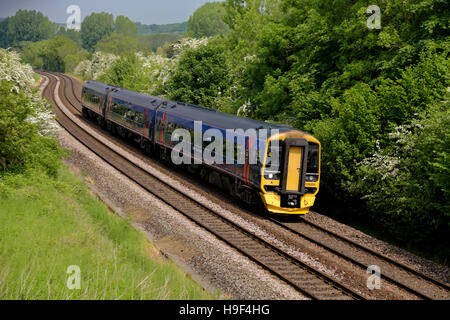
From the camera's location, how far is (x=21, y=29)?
170 meters

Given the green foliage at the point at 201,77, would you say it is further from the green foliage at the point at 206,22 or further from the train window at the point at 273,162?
the green foliage at the point at 206,22

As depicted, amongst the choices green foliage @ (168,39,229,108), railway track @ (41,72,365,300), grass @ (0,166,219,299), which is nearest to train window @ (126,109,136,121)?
railway track @ (41,72,365,300)

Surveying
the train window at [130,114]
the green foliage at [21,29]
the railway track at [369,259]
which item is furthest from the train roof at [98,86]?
the green foliage at [21,29]

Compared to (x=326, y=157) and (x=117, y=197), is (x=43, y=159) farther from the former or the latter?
(x=326, y=157)

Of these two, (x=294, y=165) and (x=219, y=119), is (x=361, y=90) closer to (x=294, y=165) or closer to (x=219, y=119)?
(x=294, y=165)

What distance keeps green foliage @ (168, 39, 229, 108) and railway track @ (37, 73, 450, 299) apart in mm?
16528

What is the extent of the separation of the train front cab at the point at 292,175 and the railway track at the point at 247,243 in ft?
5.65

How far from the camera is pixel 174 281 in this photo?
898 centimetres

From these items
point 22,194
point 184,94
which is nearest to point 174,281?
point 22,194

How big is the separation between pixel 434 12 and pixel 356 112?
599 cm

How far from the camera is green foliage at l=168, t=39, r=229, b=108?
33031 mm

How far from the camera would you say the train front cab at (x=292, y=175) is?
13.8 m

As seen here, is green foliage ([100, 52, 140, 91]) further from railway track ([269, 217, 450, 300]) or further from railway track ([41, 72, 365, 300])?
railway track ([269, 217, 450, 300])
